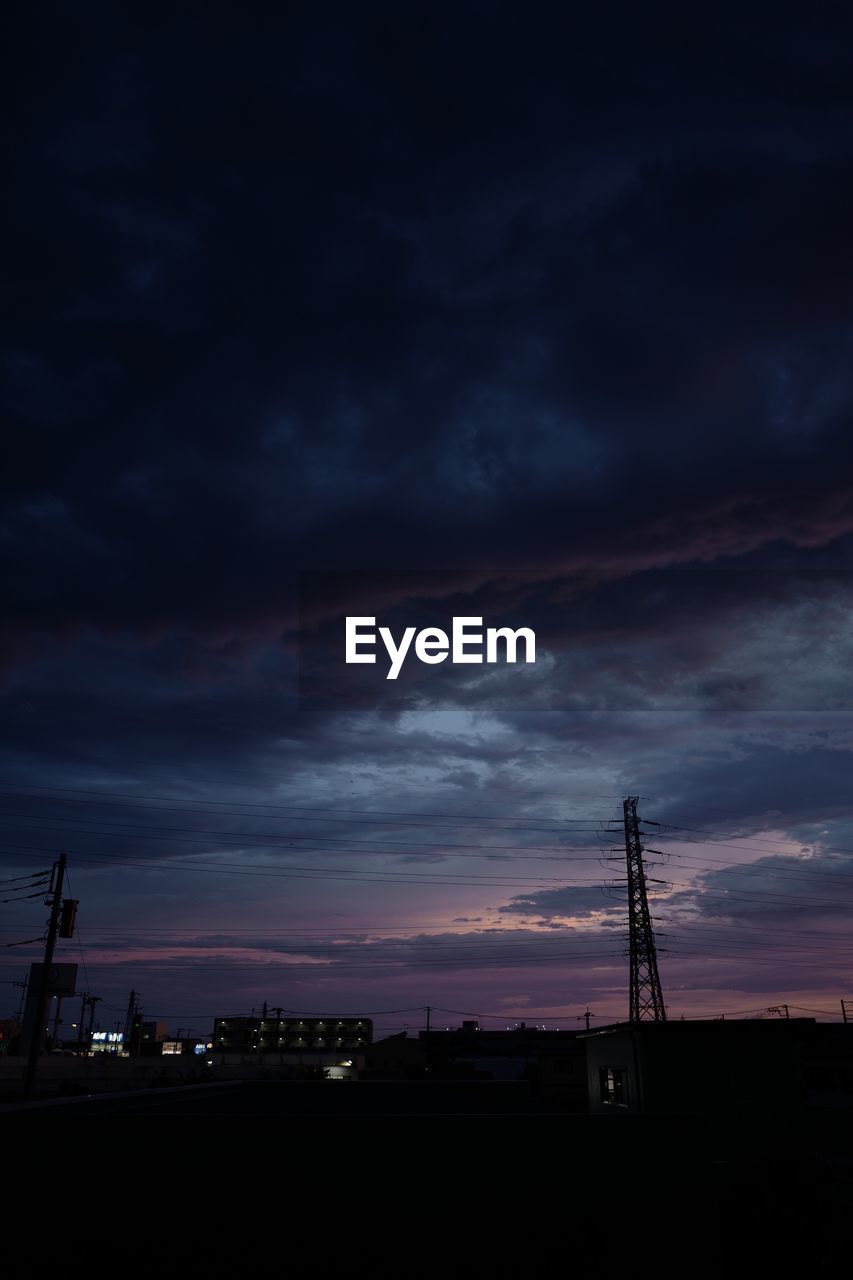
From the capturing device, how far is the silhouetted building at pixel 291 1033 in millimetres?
181875

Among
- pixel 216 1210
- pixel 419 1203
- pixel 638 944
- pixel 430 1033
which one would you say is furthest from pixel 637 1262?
pixel 430 1033

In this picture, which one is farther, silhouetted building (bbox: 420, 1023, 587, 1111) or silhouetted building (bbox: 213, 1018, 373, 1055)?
silhouetted building (bbox: 213, 1018, 373, 1055)

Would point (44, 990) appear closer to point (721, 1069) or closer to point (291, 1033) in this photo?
point (721, 1069)

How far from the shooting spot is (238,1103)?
28.9m

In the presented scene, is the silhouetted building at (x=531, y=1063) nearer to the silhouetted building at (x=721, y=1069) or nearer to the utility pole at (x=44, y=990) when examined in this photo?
the silhouetted building at (x=721, y=1069)

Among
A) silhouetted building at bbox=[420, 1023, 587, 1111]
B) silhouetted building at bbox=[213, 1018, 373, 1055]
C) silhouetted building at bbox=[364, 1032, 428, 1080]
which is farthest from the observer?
silhouetted building at bbox=[213, 1018, 373, 1055]

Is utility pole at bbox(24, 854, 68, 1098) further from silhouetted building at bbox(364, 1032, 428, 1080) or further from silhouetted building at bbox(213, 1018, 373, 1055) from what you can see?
silhouetted building at bbox(213, 1018, 373, 1055)

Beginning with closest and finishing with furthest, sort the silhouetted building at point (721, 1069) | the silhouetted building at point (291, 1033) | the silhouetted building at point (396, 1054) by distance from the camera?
the silhouetted building at point (721, 1069)
the silhouetted building at point (396, 1054)
the silhouetted building at point (291, 1033)

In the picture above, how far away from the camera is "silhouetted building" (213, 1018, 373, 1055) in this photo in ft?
597

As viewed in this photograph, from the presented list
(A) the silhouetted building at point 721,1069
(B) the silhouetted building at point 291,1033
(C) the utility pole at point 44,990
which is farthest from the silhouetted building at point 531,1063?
(B) the silhouetted building at point 291,1033

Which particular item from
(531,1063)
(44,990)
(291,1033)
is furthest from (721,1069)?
(291,1033)

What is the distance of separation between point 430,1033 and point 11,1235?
133 meters

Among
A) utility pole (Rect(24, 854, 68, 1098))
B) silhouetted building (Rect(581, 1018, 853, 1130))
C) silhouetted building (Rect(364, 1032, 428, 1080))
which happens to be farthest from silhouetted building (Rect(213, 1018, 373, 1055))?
silhouetted building (Rect(581, 1018, 853, 1130))

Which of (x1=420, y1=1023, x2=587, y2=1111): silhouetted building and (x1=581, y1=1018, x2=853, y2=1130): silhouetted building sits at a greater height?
(x1=581, y1=1018, x2=853, y2=1130): silhouetted building
